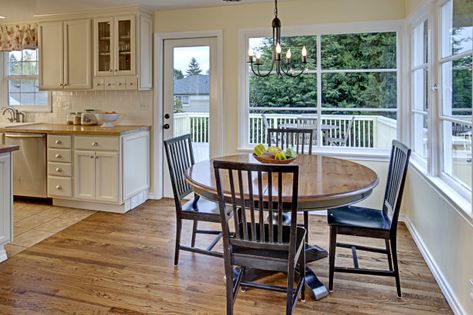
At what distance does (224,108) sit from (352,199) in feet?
9.01

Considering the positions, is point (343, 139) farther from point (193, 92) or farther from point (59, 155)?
point (59, 155)

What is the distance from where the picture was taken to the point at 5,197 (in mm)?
3018

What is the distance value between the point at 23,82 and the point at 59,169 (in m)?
2.00

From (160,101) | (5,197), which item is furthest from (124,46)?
(5,197)

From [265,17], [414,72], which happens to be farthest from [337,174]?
[265,17]

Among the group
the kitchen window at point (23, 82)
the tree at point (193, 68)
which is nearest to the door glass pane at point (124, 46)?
the tree at point (193, 68)

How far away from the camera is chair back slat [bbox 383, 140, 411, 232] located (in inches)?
95.1

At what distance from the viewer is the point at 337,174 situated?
2.66 m

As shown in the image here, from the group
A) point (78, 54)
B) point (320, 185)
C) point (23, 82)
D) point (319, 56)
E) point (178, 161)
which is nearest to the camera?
point (320, 185)

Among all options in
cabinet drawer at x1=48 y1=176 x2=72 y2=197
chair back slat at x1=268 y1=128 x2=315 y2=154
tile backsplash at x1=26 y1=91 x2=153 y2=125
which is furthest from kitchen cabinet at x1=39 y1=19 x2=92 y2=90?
chair back slat at x1=268 y1=128 x2=315 y2=154

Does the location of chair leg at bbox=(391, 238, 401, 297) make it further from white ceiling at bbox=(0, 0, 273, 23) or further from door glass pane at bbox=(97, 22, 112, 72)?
door glass pane at bbox=(97, 22, 112, 72)

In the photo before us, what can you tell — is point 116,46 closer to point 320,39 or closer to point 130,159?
point 130,159

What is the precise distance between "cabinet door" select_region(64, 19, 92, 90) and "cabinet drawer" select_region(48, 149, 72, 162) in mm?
893

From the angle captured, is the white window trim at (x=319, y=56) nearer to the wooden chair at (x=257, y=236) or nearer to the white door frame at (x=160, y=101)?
the white door frame at (x=160, y=101)
